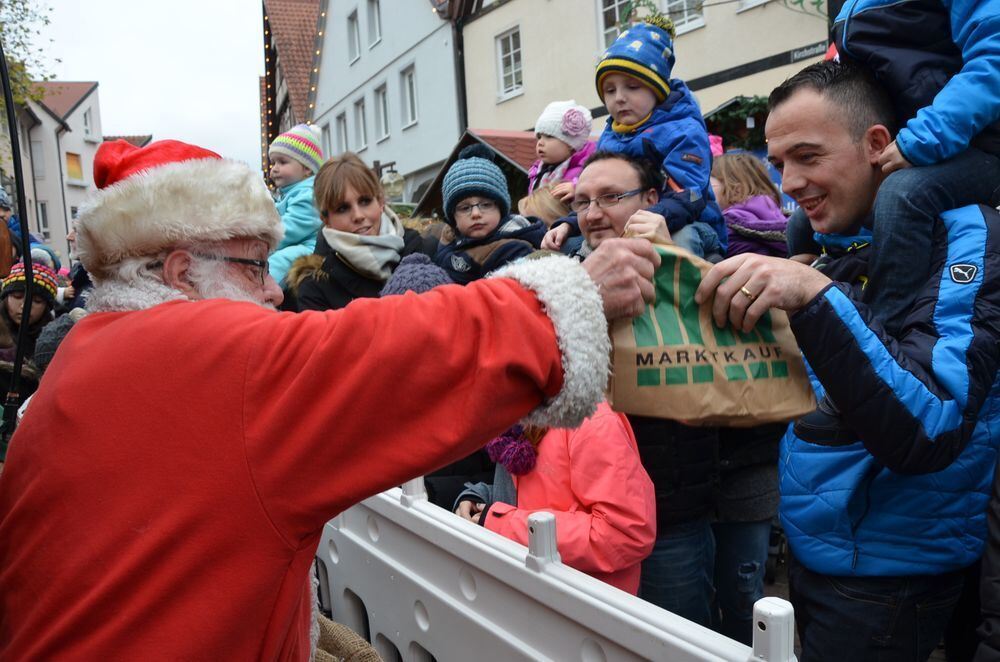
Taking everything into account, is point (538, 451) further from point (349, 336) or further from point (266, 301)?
point (349, 336)

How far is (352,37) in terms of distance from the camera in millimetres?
22609

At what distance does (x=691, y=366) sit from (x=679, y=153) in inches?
78.1

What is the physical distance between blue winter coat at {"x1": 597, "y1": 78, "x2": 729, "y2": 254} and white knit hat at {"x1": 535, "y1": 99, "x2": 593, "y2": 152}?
1.26 m

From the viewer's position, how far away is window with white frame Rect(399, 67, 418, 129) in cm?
1904

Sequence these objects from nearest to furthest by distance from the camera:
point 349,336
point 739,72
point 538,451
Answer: point 349,336 → point 538,451 → point 739,72

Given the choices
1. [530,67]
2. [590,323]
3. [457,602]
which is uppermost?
[530,67]

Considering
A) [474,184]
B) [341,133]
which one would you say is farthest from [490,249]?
[341,133]

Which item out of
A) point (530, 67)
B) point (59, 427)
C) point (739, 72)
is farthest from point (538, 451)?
point (530, 67)

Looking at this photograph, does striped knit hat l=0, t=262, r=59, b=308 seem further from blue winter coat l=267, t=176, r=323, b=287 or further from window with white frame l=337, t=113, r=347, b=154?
window with white frame l=337, t=113, r=347, b=154

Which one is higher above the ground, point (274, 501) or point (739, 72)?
point (739, 72)

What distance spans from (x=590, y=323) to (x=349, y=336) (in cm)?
40

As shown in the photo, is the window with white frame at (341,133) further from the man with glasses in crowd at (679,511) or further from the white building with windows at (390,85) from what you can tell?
the man with glasses in crowd at (679,511)

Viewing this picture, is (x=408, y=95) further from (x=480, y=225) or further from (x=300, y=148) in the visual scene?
(x=480, y=225)

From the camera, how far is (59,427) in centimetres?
Result: 137
